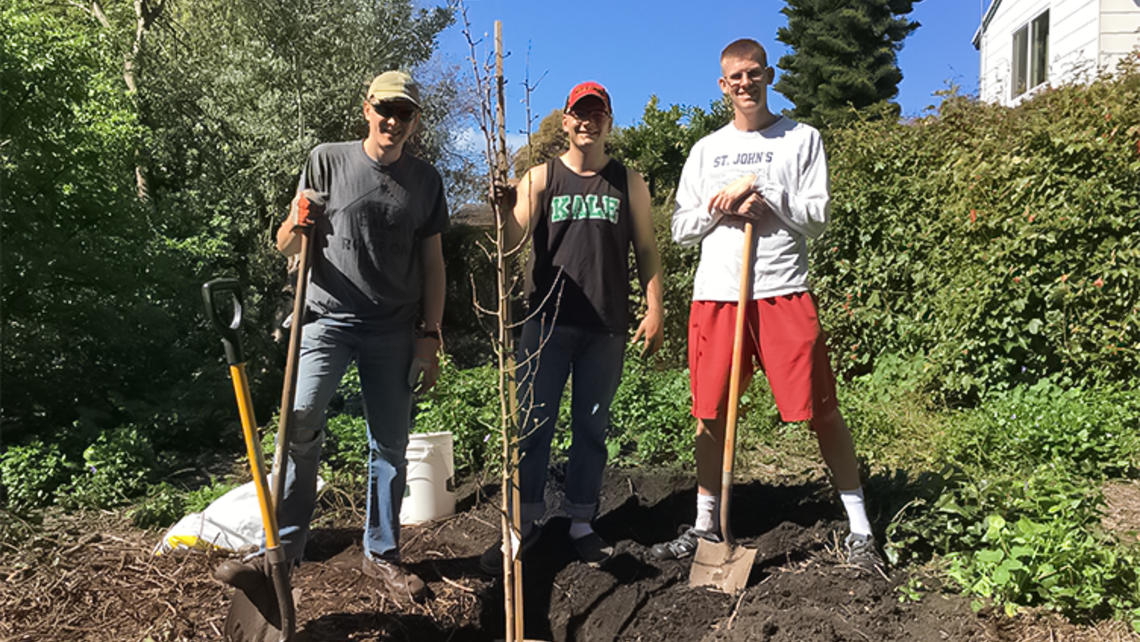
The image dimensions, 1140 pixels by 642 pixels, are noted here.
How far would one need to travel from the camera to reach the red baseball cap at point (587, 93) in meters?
3.08

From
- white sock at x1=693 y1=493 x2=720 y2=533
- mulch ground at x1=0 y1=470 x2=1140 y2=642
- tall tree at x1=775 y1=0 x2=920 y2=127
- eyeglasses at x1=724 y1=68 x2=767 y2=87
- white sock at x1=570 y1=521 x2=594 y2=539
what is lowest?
mulch ground at x1=0 y1=470 x2=1140 y2=642

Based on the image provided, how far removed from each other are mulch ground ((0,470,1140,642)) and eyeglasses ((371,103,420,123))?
1.57m

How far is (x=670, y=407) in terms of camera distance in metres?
4.94

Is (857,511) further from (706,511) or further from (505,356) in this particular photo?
(505,356)

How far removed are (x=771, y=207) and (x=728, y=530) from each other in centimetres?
125

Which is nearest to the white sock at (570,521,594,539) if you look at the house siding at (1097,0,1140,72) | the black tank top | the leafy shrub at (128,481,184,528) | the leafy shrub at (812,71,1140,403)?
the black tank top

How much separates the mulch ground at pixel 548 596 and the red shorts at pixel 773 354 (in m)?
0.63

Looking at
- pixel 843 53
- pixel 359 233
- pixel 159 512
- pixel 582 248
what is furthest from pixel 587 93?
pixel 843 53

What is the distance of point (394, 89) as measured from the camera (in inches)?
110

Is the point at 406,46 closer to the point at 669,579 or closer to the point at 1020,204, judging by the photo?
the point at 1020,204

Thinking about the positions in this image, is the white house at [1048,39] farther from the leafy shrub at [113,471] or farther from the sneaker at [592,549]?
the leafy shrub at [113,471]

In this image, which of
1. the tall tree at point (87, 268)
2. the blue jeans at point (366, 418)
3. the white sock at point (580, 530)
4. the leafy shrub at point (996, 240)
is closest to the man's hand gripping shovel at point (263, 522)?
the blue jeans at point (366, 418)

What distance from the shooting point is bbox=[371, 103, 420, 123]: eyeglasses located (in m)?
2.83

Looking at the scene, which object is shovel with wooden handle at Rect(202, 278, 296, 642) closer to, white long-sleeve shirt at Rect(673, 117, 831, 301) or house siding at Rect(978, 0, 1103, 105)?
white long-sleeve shirt at Rect(673, 117, 831, 301)
